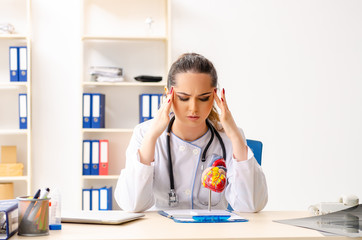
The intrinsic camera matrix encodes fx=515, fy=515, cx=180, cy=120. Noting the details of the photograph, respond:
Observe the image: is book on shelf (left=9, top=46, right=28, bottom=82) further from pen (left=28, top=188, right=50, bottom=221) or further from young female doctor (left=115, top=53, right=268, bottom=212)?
pen (left=28, top=188, right=50, bottom=221)

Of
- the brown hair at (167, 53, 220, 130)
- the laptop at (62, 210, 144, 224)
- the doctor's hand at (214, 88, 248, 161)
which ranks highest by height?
the brown hair at (167, 53, 220, 130)

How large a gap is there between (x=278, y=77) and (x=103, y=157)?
1.62 m

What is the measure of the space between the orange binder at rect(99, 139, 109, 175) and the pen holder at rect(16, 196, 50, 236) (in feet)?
8.49

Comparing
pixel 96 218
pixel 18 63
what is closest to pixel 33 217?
pixel 96 218

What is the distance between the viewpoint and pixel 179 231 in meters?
1.47

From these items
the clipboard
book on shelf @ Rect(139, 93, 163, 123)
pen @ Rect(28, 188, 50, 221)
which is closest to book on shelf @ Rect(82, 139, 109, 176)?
book on shelf @ Rect(139, 93, 163, 123)

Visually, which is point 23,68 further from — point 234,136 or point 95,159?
point 234,136

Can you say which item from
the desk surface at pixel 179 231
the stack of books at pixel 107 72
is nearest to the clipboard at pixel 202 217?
the desk surface at pixel 179 231

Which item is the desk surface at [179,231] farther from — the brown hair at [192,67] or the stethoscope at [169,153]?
the brown hair at [192,67]

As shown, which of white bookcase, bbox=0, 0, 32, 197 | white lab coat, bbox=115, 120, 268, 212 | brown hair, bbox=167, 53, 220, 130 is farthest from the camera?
white bookcase, bbox=0, 0, 32, 197

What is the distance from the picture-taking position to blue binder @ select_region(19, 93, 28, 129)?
13.2 ft

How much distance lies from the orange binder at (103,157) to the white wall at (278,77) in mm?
342

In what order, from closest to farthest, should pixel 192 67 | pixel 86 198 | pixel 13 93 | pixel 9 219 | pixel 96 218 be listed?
pixel 9 219
pixel 96 218
pixel 192 67
pixel 86 198
pixel 13 93

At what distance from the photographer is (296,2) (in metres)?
4.41
